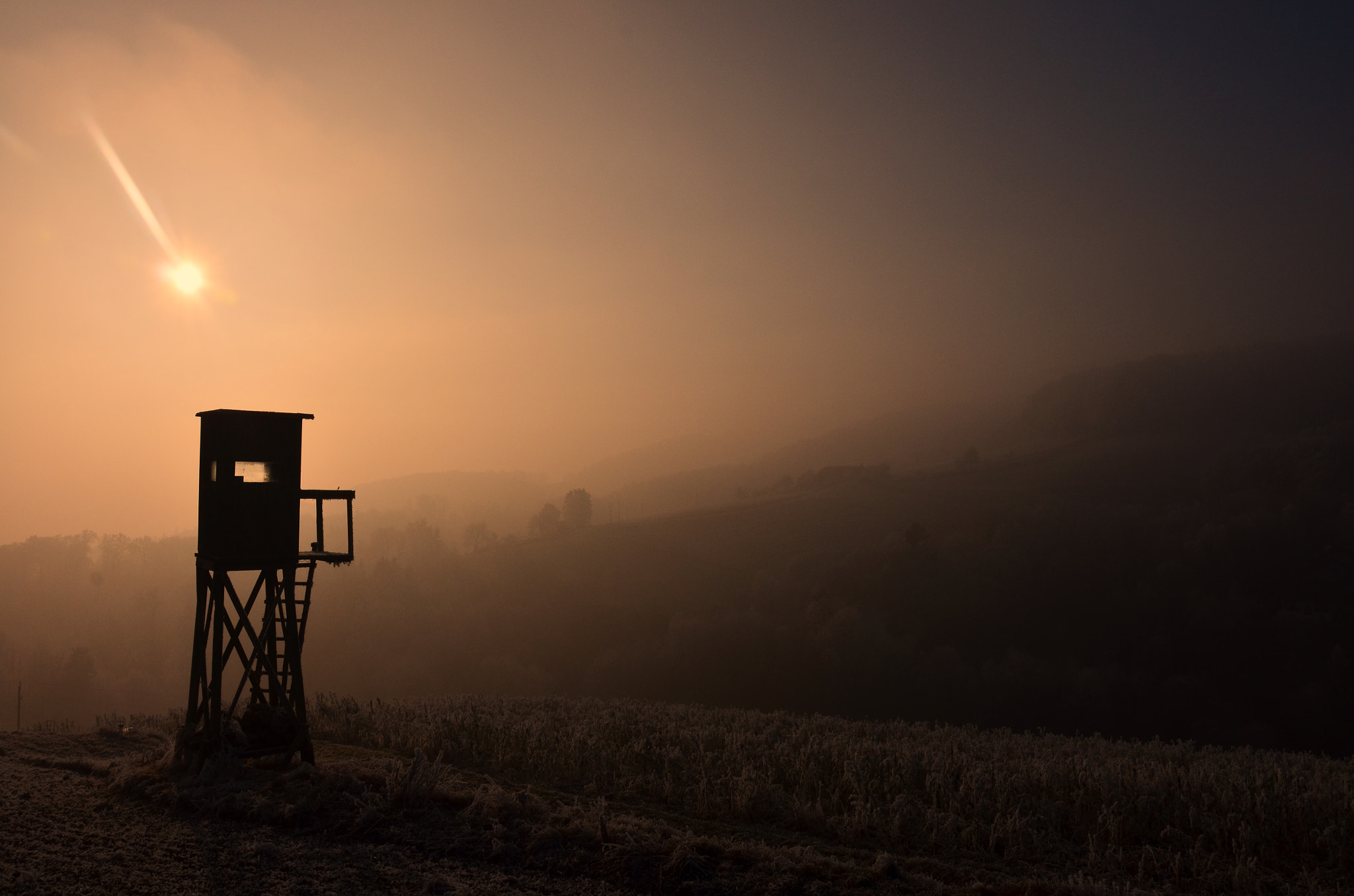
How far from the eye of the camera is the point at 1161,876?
444 inches

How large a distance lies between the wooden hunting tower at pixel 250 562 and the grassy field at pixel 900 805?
3.35 m

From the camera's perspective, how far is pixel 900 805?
13445mm

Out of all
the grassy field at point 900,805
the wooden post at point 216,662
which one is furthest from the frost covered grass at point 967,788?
the wooden post at point 216,662

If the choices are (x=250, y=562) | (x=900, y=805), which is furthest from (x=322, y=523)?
(x=900, y=805)

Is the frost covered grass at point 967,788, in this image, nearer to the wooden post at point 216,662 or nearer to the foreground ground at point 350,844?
the foreground ground at point 350,844

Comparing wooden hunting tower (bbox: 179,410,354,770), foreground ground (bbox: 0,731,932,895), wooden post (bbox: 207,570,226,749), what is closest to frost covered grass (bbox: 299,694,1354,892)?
foreground ground (bbox: 0,731,932,895)

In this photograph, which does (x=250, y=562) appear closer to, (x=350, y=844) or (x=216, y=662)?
(x=216, y=662)

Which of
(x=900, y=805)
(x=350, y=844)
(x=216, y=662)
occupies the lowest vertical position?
(x=900, y=805)

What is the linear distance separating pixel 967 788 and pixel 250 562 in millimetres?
15611

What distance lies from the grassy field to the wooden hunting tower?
3352 mm

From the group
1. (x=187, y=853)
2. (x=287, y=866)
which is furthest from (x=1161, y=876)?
(x=187, y=853)

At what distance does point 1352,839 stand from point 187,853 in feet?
60.4

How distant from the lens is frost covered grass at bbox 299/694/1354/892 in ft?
39.4

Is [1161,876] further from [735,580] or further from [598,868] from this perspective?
[735,580]
